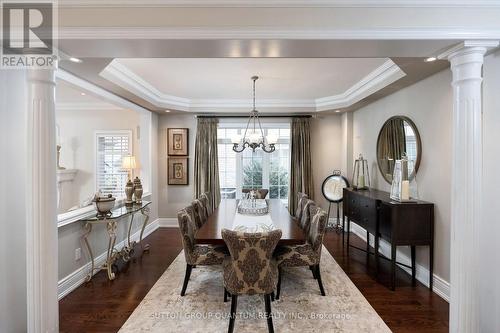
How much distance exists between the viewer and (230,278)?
2.27m

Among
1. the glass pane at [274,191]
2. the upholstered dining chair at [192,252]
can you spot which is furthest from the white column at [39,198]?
the glass pane at [274,191]

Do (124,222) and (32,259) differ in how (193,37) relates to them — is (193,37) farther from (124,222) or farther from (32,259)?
(124,222)

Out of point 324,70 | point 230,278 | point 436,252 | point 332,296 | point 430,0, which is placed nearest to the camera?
point 430,0

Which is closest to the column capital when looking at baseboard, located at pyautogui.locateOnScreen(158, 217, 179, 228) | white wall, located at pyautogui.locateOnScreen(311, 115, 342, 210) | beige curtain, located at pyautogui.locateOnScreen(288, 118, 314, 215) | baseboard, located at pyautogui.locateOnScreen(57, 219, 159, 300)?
beige curtain, located at pyautogui.locateOnScreen(288, 118, 314, 215)

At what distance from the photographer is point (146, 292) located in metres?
2.96

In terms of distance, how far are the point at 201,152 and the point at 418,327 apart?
4607mm

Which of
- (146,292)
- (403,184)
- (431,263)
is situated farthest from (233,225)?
(431,263)

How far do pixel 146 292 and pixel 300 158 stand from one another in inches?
158

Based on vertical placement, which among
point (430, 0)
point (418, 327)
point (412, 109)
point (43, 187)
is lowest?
point (418, 327)

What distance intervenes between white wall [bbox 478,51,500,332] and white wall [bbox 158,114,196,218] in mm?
4932

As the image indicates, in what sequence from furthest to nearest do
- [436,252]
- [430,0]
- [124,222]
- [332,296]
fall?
[124,222]
[436,252]
[332,296]
[430,0]

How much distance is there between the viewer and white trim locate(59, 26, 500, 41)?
75.8 inches

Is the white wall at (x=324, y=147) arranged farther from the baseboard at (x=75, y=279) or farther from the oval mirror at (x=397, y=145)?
the baseboard at (x=75, y=279)

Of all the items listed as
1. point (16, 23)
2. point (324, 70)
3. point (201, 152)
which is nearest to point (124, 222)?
point (201, 152)
